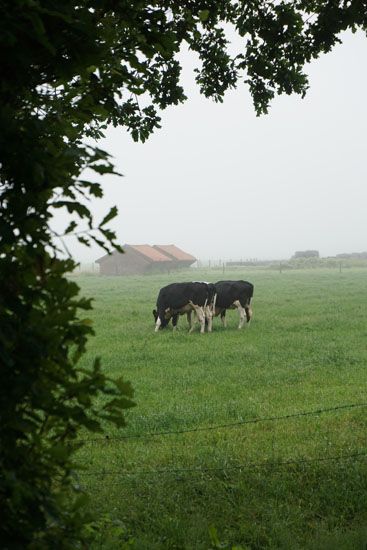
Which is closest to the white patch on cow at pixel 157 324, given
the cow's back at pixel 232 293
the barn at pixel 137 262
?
the cow's back at pixel 232 293

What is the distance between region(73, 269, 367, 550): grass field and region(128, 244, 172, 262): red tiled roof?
58.3 m

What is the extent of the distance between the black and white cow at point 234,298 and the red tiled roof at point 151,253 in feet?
169

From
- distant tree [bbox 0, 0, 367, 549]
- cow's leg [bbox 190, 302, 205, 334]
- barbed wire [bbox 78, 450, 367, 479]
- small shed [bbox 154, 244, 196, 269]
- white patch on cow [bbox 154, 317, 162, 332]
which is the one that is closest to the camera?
distant tree [bbox 0, 0, 367, 549]

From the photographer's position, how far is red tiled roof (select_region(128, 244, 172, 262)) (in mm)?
73150

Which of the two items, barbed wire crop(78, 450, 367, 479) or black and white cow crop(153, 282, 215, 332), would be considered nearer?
barbed wire crop(78, 450, 367, 479)

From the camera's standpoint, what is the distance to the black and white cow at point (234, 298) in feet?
66.3

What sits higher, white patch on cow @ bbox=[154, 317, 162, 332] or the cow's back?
the cow's back

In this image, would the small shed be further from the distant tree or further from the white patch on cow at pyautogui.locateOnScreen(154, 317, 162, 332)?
the distant tree

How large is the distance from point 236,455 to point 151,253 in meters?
68.4

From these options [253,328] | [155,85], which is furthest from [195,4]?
[253,328]

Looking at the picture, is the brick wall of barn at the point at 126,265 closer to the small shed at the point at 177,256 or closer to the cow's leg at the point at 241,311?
the small shed at the point at 177,256

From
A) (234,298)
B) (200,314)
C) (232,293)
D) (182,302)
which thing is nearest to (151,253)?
(232,293)

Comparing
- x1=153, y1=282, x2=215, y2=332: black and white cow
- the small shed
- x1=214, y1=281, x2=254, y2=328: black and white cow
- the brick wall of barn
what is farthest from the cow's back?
the small shed

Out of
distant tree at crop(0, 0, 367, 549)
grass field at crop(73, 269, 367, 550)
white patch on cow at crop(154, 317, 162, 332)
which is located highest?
distant tree at crop(0, 0, 367, 549)
